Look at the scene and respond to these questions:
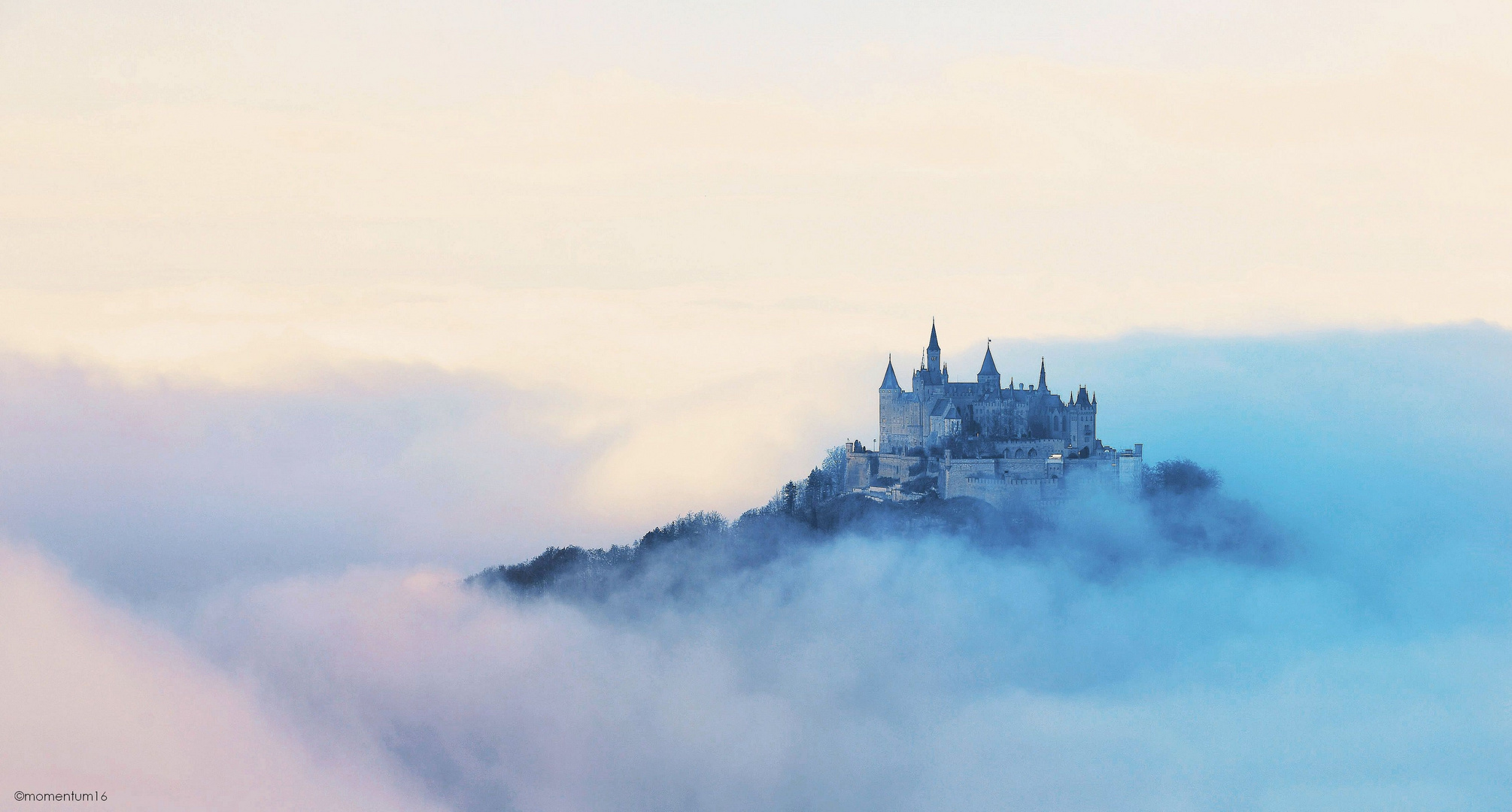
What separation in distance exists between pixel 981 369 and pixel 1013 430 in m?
4.68

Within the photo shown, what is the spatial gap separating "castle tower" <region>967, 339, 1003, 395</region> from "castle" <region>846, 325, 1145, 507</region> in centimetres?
5

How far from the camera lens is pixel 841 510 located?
10619 cm

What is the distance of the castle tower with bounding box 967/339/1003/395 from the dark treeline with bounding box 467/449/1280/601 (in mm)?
8061

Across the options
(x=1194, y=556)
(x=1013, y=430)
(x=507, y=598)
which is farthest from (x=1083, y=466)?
(x=507, y=598)

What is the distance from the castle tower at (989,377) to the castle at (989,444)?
5 centimetres

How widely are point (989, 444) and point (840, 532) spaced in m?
14.0

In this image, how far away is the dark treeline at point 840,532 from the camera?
328 ft

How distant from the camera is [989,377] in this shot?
3994 inches

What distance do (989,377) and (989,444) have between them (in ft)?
16.9

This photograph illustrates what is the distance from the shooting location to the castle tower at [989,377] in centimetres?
10125

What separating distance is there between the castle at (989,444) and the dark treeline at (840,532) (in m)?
1.30

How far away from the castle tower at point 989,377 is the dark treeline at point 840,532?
26.4 feet

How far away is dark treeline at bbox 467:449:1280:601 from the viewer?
99.9 m

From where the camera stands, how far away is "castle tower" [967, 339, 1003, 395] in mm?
101250
